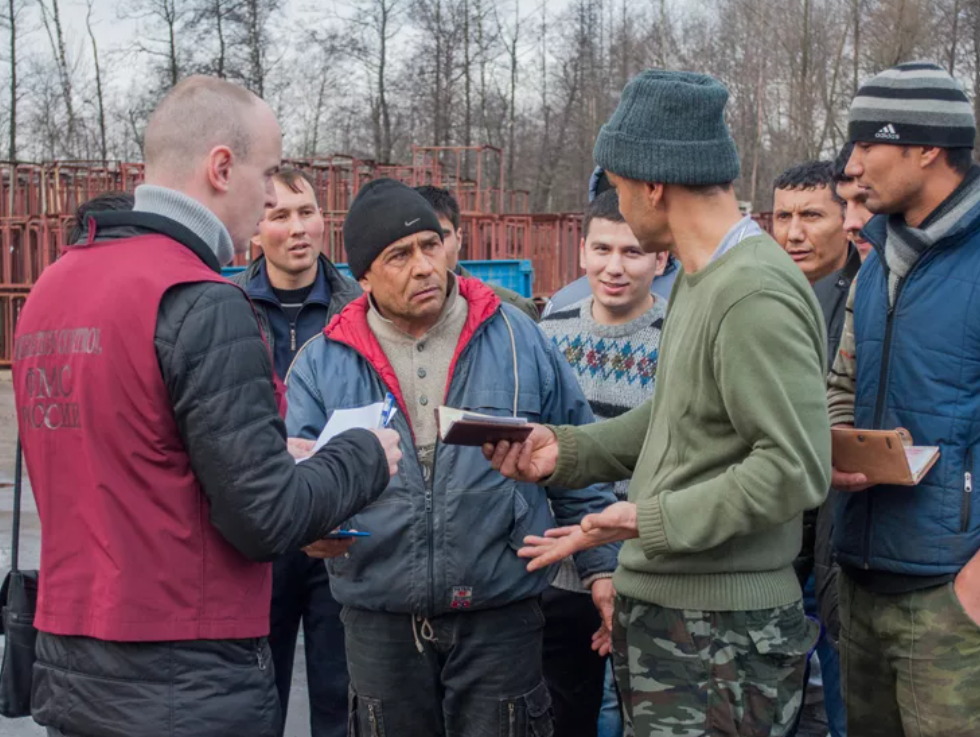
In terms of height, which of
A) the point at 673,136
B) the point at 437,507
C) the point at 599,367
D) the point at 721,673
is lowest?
the point at 721,673

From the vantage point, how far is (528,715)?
3342mm

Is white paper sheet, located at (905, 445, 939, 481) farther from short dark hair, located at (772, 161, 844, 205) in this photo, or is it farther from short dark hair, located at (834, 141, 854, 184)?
short dark hair, located at (772, 161, 844, 205)

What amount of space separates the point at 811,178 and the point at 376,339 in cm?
228

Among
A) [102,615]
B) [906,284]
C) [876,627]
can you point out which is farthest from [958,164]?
[102,615]

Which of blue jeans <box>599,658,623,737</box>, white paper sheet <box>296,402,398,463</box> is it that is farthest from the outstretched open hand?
blue jeans <box>599,658,623,737</box>

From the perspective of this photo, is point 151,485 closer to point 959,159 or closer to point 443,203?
point 959,159

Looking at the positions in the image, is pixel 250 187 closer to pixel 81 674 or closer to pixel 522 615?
pixel 81 674

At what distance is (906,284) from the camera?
9.87ft

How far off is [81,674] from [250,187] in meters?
1.15

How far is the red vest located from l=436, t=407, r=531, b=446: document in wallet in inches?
23.8

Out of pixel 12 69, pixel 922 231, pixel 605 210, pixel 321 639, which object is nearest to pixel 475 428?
pixel 922 231

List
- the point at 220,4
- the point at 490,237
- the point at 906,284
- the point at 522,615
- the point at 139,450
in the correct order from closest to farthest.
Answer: the point at 139,450 → the point at 906,284 → the point at 522,615 → the point at 490,237 → the point at 220,4

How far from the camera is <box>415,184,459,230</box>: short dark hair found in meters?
5.82

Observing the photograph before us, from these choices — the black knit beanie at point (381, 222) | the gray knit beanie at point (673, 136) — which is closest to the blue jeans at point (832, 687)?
the black knit beanie at point (381, 222)
